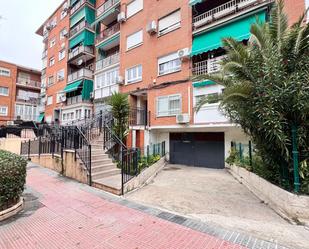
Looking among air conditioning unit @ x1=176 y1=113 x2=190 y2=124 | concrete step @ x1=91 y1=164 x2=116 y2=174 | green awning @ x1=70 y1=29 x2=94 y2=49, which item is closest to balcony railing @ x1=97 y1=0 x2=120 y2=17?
green awning @ x1=70 y1=29 x2=94 y2=49

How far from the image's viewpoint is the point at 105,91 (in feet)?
64.2

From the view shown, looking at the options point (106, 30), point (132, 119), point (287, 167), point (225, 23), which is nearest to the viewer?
point (287, 167)

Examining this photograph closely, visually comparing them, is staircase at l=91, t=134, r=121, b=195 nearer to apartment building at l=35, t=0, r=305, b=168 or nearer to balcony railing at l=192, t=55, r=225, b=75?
apartment building at l=35, t=0, r=305, b=168

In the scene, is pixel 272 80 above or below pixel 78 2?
below

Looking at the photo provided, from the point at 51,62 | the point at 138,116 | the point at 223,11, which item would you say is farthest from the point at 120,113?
the point at 51,62

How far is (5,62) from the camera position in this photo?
1257 inches

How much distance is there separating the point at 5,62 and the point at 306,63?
1605 inches

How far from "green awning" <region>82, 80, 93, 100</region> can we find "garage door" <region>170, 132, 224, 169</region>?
40.1 ft

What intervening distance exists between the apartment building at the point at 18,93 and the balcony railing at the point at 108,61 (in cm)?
1666

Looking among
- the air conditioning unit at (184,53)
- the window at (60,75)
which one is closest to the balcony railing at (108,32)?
the window at (60,75)

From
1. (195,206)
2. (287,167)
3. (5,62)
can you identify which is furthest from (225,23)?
(5,62)

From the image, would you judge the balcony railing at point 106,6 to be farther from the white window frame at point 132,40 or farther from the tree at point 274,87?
the tree at point 274,87

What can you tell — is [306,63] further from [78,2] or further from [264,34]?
[78,2]

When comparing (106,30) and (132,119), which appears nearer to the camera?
(132,119)
